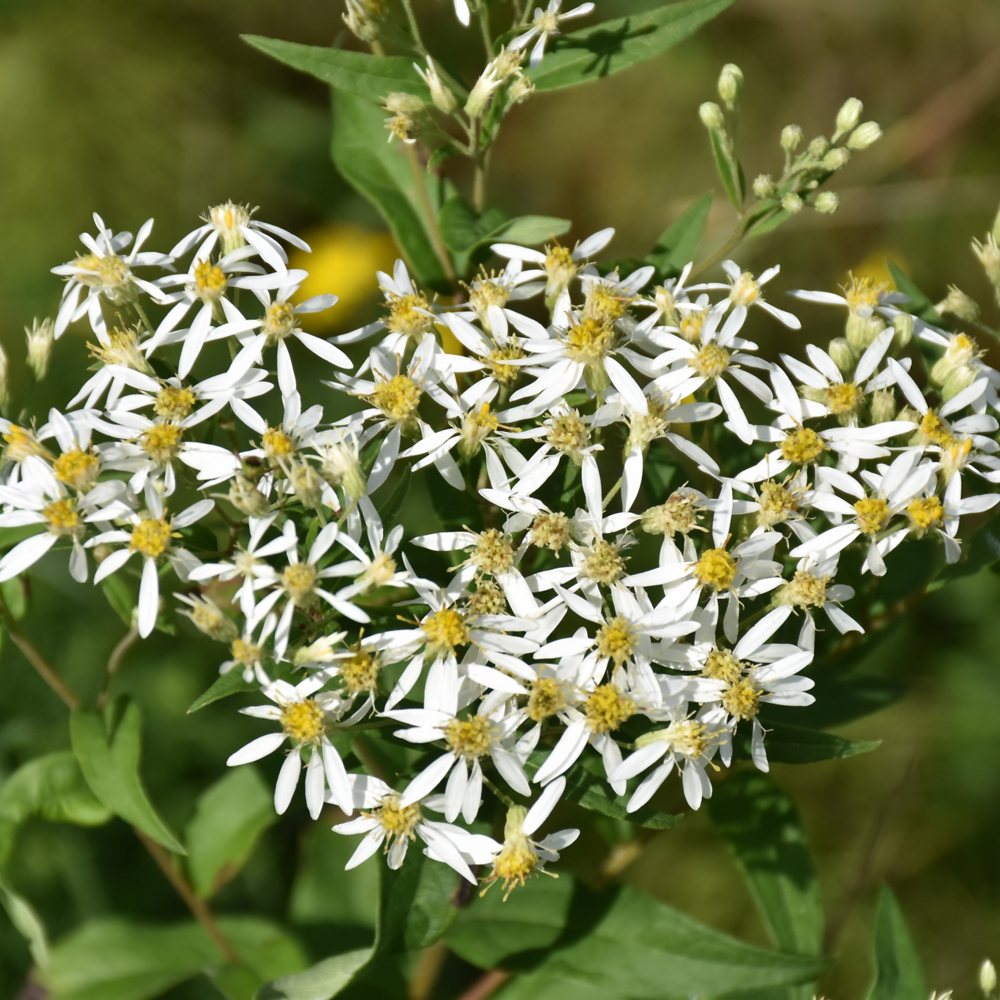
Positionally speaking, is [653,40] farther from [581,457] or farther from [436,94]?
[581,457]

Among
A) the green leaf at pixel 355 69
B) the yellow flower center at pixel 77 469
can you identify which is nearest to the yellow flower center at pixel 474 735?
the yellow flower center at pixel 77 469

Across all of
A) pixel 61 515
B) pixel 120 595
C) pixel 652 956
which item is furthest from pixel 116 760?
pixel 652 956

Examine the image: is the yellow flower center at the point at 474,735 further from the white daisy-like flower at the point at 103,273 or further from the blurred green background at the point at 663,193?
the blurred green background at the point at 663,193

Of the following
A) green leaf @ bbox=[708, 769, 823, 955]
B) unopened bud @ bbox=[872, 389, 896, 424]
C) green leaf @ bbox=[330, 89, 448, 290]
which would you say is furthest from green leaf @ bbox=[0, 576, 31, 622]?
unopened bud @ bbox=[872, 389, 896, 424]

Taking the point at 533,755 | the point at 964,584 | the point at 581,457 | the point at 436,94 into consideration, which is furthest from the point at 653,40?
the point at 964,584

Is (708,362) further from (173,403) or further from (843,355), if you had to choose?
(173,403)

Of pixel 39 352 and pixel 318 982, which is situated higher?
pixel 39 352

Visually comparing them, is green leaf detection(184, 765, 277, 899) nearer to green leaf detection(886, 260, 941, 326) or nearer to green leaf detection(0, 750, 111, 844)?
green leaf detection(0, 750, 111, 844)
